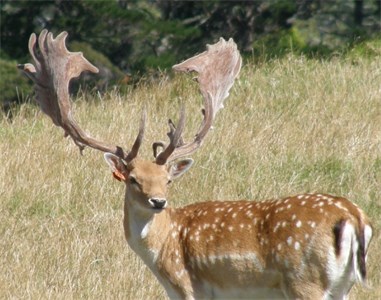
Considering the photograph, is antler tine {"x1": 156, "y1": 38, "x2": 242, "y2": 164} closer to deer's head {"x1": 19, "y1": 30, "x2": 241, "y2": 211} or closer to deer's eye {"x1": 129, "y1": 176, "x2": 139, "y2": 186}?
deer's head {"x1": 19, "y1": 30, "x2": 241, "y2": 211}

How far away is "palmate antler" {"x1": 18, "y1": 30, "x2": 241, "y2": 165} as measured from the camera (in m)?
8.38

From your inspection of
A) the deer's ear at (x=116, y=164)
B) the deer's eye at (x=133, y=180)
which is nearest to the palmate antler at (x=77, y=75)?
the deer's ear at (x=116, y=164)

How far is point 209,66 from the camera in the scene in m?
8.98

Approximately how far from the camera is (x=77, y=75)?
28.8ft

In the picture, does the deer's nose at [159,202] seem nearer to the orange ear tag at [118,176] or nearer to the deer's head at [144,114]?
the deer's head at [144,114]

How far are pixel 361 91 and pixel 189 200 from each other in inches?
124

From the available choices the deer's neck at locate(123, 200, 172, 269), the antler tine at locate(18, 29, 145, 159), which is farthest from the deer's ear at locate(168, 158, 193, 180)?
the antler tine at locate(18, 29, 145, 159)

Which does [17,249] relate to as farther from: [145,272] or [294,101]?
[294,101]

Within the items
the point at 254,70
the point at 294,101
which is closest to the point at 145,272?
the point at 294,101

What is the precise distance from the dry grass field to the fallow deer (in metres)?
0.82

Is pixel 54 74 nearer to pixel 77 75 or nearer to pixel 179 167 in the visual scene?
pixel 77 75

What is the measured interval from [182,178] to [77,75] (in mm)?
1966

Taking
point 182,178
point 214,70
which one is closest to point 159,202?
point 214,70

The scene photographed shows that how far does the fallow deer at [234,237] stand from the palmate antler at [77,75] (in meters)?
0.02
